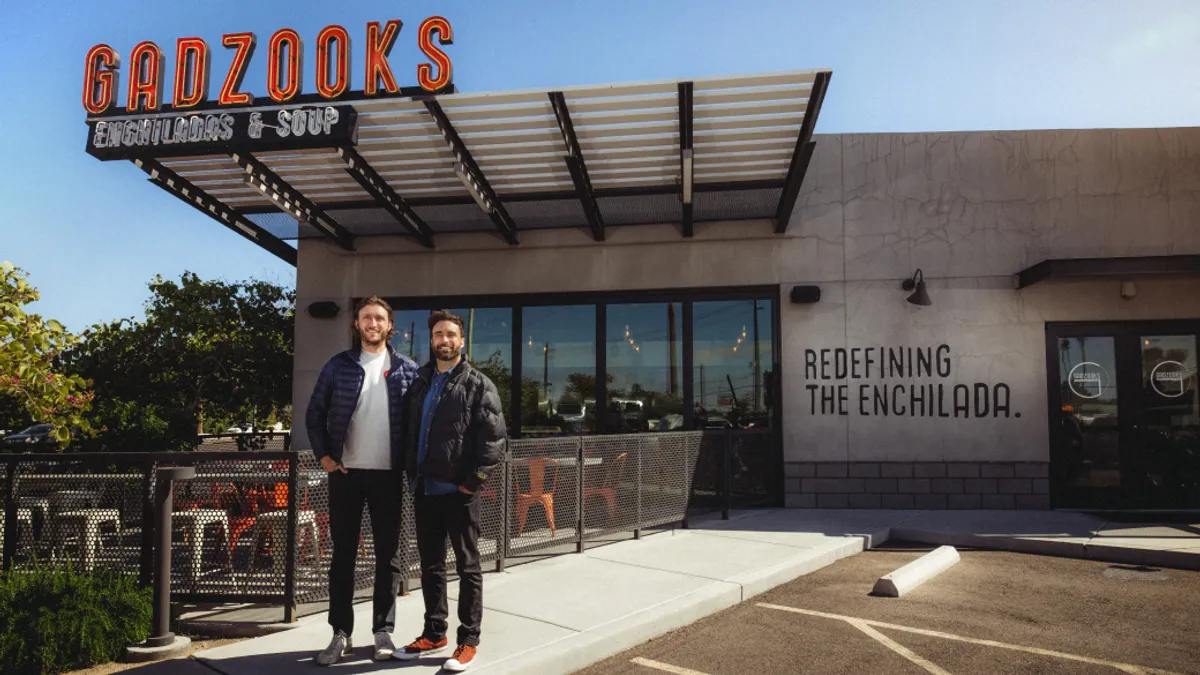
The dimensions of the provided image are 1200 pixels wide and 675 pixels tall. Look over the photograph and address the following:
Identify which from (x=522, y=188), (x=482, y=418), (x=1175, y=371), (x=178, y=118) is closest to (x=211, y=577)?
(x=482, y=418)

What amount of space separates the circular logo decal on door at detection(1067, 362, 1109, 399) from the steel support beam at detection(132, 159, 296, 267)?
35.3 feet

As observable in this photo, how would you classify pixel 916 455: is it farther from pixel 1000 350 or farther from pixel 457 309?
pixel 457 309

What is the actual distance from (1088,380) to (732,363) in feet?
14.5

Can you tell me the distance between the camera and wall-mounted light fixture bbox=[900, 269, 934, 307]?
32.2ft

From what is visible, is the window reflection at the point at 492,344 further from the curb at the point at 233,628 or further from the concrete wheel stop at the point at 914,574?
the curb at the point at 233,628

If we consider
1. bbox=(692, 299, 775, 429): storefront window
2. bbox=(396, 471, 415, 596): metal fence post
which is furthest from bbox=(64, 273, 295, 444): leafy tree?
bbox=(396, 471, 415, 596): metal fence post

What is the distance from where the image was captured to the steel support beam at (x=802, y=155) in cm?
765

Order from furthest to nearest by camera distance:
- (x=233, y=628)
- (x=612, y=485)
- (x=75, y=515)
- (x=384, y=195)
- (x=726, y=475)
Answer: (x=384, y=195)
(x=726, y=475)
(x=612, y=485)
(x=75, y=515)
(x=233, y=628)

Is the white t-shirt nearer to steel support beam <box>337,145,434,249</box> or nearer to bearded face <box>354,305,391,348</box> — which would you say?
bearded face <box>354,305,391,348</box>

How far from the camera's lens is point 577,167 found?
29.2 ft

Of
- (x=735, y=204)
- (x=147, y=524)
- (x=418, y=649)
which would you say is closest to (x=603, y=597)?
(x=418, y=649)

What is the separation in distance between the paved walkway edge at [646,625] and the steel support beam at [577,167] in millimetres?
4749

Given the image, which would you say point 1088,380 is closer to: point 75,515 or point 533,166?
point 533,166

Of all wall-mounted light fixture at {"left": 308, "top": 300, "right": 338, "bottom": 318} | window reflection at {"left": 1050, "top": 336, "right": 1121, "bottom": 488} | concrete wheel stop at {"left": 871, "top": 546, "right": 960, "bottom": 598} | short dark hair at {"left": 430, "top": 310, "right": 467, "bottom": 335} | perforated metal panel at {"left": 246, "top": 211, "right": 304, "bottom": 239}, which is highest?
perforated metal panel at {"left": 246, "top": 211, "right": 304, "bottom": 239}
